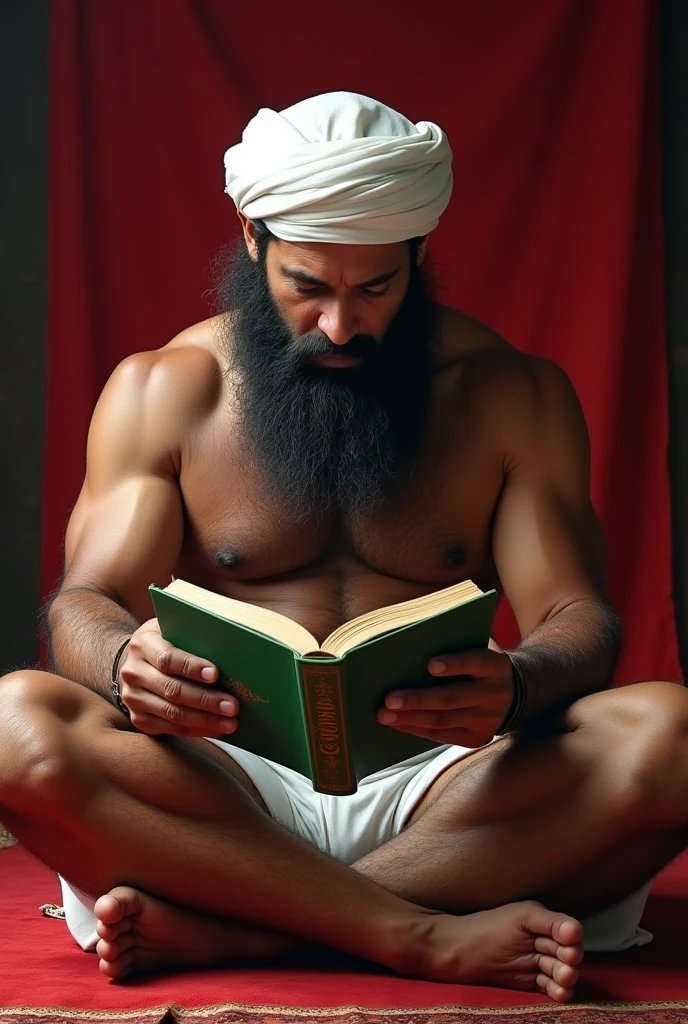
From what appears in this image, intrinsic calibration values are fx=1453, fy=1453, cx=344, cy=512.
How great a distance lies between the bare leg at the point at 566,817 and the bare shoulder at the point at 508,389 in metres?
0.63

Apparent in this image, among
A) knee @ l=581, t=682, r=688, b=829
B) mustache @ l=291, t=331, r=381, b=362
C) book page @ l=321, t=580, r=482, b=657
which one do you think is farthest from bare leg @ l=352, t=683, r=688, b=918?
mustache @ l=291, t=331, r=381, b=362

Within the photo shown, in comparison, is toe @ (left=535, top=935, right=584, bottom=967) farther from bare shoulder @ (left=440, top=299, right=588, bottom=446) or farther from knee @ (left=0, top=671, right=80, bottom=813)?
bare shoulder @ (left=440, top=299, right=588, bottom=446)

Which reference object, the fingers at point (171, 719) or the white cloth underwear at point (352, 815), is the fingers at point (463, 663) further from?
the white cloth underwear at point (352, 815)

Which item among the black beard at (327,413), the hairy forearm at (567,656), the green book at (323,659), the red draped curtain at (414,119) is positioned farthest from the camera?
the red draped curtain at (414,119)

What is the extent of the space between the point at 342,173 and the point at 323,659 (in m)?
1.01

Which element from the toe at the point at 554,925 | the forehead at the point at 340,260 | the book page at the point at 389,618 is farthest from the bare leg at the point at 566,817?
the forehead at the point at 340,260

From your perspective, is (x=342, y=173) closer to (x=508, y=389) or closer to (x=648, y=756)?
(x=508, y=389)

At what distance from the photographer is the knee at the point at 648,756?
205 cm

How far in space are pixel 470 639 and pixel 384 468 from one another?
71 cm

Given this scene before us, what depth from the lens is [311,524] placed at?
8.41 ft

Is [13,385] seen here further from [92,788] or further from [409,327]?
[92,788]

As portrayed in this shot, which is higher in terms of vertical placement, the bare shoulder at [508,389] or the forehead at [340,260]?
the forehead at [340,260]

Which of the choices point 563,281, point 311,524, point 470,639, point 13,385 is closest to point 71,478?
point 13,385

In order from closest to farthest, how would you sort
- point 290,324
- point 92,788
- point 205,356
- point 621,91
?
point 92,788 < point 290,324 < point 205,356 < point 621,91
